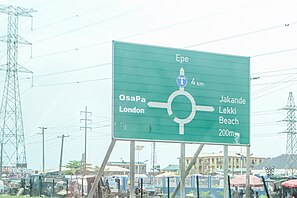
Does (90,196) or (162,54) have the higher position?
(162,54)

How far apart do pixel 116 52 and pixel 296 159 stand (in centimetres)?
10878

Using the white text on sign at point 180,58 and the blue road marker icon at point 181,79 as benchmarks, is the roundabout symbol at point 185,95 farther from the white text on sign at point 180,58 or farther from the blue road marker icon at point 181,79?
the white text on sign at point 180,58

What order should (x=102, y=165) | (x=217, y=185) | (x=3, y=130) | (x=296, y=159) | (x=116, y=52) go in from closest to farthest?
(x=116, y=52) → (x=102, y=165) → (x=217, y=185) → (x=3, y=130) → (x=296, y=159)

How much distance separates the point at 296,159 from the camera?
393 ft

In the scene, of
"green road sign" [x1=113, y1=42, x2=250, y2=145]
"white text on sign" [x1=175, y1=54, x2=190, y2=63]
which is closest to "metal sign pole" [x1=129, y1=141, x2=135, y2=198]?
"green road sign" [x1=113, y1=42, x2=250, y2=145]

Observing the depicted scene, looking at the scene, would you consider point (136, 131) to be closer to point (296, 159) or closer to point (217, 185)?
point (217, 185)

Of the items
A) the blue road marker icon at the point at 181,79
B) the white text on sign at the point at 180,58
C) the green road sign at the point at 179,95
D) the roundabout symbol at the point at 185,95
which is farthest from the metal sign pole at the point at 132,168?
the white text on sign at the point at 180,58

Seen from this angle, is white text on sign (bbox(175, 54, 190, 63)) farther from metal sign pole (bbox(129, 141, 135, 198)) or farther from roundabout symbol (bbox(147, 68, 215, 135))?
metal sign pole (bbox(129, 141, 135, 198))

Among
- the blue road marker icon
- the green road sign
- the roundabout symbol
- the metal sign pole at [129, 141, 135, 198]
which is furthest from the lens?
the blue road marker icon

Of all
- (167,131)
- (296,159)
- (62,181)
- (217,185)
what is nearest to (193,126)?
(167,131)

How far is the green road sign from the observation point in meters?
15.9

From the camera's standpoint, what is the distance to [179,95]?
1666cm

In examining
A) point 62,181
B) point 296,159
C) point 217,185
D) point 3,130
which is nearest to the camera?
point 217,185

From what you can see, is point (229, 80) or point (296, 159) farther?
point (296, 159)
